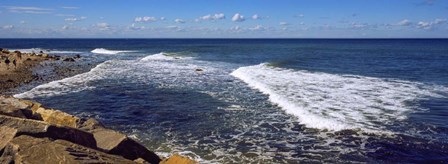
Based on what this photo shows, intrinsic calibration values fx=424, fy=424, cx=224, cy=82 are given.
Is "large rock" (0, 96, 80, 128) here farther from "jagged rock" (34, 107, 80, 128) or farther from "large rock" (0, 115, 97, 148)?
"large rock" (0, 115, 97, 148)

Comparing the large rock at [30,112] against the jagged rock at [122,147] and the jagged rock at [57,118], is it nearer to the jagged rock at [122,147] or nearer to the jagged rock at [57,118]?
the jagged rock at [57,118]

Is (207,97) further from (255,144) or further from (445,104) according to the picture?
(445,104)

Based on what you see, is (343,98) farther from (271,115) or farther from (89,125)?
(89,125)

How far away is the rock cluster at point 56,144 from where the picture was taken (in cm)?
845

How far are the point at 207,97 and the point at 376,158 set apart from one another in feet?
41.3

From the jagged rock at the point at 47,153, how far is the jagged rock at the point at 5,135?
18 centimetres

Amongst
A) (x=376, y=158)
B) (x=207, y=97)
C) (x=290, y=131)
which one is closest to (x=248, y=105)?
(x=207, y=97)

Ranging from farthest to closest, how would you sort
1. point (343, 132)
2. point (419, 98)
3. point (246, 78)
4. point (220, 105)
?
point (246, 78)
point (419, 98)
point (220, 105)
point (343, 132)

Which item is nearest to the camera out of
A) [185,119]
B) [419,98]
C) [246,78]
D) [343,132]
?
[343,132]

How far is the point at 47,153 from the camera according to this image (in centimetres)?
845

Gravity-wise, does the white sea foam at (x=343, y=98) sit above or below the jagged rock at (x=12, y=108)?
below

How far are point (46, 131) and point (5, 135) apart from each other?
2.76 feet

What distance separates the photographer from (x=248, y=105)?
21.8 m

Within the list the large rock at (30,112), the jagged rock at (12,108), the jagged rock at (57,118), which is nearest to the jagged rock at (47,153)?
the jagged rock at (12,108)
